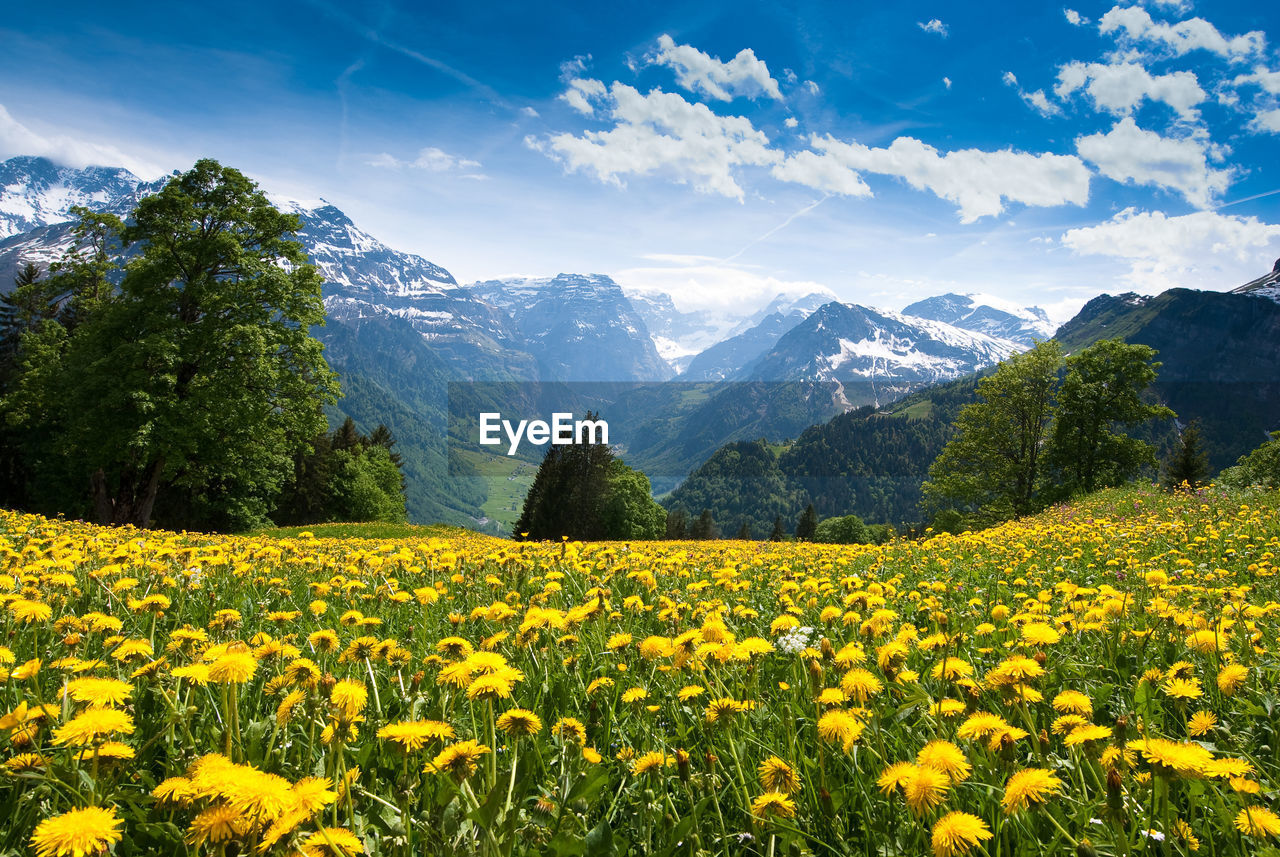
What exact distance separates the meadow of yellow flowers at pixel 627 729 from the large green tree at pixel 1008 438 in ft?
119

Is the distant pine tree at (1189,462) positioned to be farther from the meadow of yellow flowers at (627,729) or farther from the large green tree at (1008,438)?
the meadow of yellow flowers at (627,729)

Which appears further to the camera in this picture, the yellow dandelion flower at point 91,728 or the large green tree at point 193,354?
the large green tree at point 193,354

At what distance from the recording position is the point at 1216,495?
15.0 m

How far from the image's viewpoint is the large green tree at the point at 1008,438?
1433 inches

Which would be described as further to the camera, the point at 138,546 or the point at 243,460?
the point at 243,460

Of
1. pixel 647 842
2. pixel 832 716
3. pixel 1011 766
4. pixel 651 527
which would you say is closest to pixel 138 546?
pixel 647 842

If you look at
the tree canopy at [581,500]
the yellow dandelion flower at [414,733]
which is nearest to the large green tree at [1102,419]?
the yellow dandelion flower at [414,733]

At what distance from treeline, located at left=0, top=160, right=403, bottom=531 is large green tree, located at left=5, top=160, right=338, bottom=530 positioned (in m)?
0.05

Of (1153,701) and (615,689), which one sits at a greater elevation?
(1153,701)

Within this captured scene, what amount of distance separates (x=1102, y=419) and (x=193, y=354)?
147 feet

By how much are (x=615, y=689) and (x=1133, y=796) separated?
2044mm

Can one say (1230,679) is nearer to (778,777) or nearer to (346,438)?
(778,777)

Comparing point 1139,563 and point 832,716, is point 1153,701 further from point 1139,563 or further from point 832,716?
point 1139,563

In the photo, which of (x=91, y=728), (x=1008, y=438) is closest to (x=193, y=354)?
(x=91, y=728)
